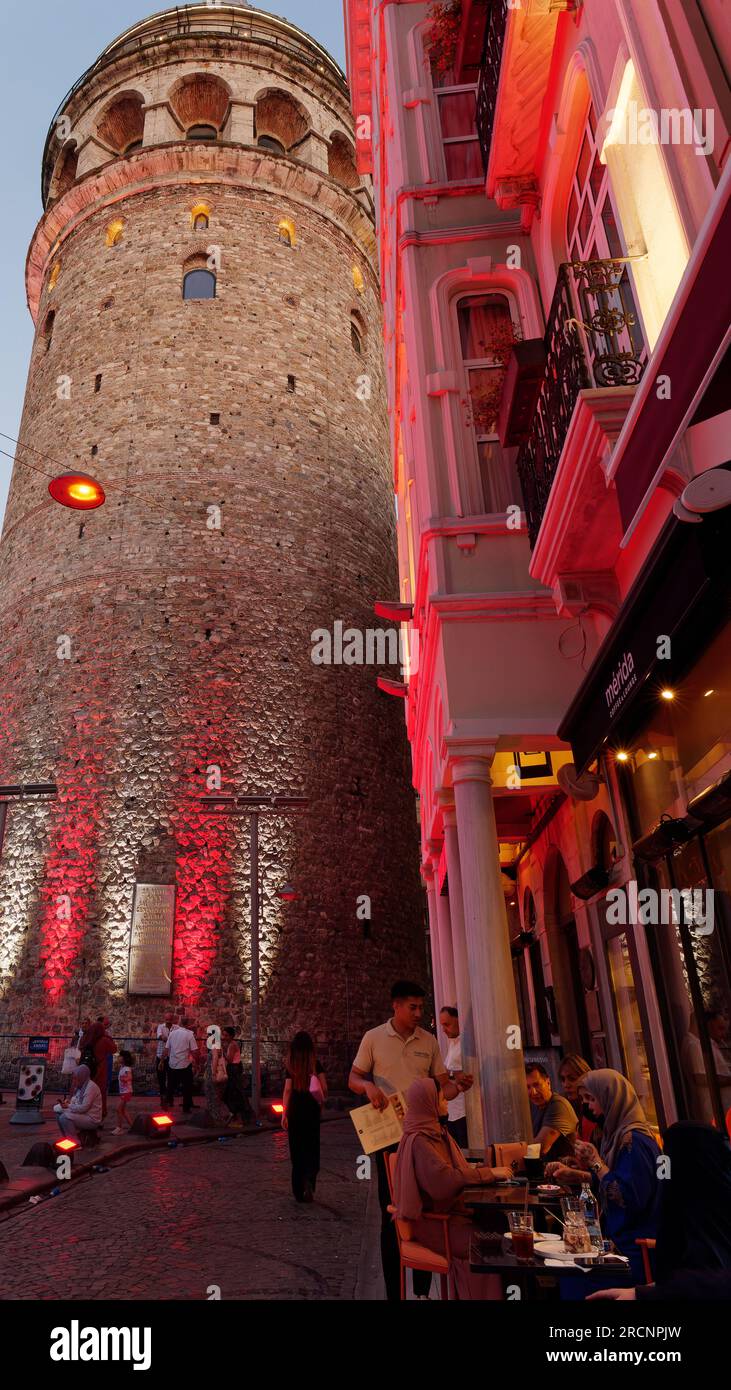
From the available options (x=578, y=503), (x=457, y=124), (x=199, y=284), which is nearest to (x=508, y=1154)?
(x=578, y=503)

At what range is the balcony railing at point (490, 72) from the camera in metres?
6.35

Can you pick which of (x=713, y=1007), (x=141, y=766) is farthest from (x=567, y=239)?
(x=141, y=766)

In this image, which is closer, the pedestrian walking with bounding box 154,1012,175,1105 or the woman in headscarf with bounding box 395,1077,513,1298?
the woman in headscarf with bounding box 395,1077,513,1298

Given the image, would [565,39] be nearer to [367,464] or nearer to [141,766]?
[141,766]

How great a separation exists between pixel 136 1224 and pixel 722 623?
16.6 feet

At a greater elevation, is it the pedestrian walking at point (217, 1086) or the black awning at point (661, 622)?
the black awning at point (661, 622)

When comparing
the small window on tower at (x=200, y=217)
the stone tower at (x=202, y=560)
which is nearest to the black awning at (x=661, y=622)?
the stone tower at (x=202, y=560)

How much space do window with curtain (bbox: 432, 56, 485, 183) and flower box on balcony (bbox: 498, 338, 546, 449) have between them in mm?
3638

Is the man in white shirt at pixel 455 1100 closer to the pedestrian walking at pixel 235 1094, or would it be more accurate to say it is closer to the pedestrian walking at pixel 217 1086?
the pedestrian walking at pixel 217 1086

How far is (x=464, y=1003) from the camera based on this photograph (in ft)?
22.3

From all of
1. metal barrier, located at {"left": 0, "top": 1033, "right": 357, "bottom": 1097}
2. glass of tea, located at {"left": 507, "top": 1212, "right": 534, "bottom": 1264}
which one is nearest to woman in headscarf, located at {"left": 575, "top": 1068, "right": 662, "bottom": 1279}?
glass of tea, located at {"left": 507, "top": 1212, "right": 534, "bottom": 1264}

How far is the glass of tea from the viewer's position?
272 cm

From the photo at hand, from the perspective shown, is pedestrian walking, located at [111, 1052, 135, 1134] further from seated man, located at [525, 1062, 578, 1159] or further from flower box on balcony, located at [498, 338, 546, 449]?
flower box on balcony, located at [498, 338, 546, 449]

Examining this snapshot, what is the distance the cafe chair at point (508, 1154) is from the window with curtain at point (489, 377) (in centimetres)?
461
